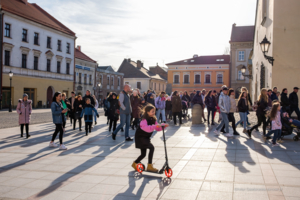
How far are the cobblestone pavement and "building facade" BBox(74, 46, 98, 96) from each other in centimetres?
4046

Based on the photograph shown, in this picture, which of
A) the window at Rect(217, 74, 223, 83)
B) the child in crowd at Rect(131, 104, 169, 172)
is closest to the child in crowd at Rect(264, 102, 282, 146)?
the child in crowd at Rect(131, 104, 169, 172)

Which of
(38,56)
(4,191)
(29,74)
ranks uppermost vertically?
(38,56)

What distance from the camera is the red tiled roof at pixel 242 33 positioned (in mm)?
55969

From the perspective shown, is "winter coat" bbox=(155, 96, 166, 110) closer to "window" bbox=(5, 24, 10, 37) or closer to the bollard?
the bollard

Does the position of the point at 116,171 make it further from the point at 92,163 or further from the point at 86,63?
the point at 86,63

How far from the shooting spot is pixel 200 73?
65.0 m

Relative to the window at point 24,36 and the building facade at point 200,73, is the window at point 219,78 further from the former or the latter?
the window at point 24,36

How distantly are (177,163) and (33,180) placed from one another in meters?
3.04

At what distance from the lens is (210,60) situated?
65750mm

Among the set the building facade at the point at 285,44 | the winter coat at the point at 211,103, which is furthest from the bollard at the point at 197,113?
the building facade at the point at 285,44

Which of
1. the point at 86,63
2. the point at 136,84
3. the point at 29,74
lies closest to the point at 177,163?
the point at 29,74

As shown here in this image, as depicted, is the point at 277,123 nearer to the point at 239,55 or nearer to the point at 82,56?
the point at 82,56

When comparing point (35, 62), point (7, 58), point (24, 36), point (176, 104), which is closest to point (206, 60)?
point (35, 62)

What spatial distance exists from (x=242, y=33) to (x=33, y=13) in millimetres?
37589
